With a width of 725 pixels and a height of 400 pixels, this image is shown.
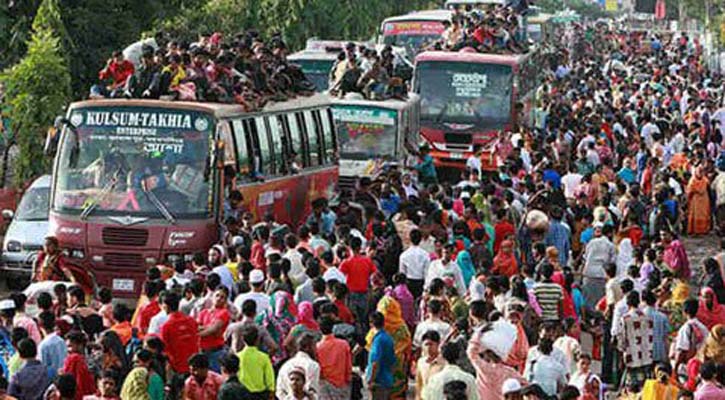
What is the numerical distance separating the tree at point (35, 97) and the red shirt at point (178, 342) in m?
14.1

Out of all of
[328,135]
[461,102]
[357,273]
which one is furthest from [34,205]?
[461,102]

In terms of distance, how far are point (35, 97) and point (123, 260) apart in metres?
8.04

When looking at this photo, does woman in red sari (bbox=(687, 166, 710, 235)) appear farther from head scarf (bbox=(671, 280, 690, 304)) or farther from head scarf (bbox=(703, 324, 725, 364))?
head scarf (bbox=(703, 324, 725, 364))

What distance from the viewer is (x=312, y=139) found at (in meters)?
25.5

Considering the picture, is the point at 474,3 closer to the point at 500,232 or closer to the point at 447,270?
the point at 500,232

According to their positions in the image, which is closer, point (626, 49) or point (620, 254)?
point (620, 254)

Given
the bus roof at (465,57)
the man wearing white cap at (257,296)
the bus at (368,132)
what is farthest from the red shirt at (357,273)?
the bus roof at (465,57)

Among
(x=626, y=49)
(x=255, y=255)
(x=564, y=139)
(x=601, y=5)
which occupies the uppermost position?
(x=255, y=255)

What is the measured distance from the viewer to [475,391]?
42.9ft

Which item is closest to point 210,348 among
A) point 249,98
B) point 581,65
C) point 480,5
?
point 249,98

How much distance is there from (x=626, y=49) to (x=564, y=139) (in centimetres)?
4944

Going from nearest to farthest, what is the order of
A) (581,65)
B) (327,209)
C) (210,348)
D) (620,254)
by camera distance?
(210,348) → (620,254) → (327,209) → (581,65)

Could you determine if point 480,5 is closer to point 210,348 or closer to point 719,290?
point 719,290

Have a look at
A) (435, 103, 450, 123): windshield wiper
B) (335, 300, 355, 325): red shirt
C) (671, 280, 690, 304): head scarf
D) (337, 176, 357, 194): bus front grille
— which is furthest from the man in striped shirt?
(435, 103, 450, 123): windshield wiper
